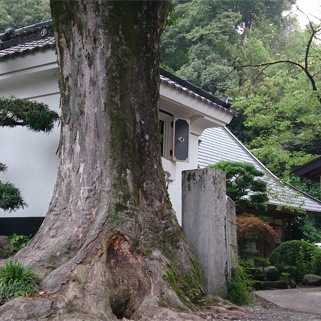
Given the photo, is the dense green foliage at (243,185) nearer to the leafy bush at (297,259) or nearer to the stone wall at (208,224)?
the leafy bush at (297,259)

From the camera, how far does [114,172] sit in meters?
5.62

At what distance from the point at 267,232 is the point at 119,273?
9.79 metres

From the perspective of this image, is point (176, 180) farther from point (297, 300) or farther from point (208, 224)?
point (208, 224)

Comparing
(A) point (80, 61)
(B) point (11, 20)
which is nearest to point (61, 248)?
(A) point (80, 61)

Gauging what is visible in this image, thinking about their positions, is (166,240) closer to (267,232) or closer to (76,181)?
(76,181)

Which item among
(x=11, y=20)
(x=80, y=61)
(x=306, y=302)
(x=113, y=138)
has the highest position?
(x=11, y=20)

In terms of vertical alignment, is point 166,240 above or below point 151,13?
below

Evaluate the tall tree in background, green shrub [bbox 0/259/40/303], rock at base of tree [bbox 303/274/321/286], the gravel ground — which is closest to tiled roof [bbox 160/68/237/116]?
rock at base of tree [bbox 303/274/321/286]

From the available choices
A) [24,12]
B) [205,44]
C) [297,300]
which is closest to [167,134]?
[297,300]

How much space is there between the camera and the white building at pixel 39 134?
32.1 ft

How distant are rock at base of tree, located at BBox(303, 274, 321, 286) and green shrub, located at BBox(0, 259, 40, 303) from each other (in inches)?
394

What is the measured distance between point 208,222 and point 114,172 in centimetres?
184

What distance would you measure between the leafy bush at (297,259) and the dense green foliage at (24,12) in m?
22.9

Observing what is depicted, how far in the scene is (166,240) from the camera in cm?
582
